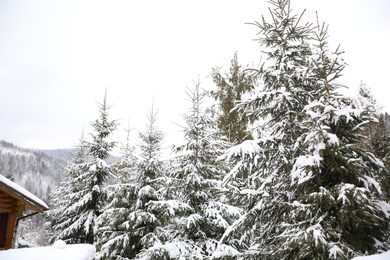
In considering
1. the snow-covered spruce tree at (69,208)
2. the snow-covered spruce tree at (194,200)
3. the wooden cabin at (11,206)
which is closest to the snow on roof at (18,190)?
the wooden cabin at (11,206)

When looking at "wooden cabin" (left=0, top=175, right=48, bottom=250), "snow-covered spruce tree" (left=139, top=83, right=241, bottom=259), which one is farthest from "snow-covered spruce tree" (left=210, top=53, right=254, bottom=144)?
"wooden cabin" (left=0, top=175, right=48, bottom=250)

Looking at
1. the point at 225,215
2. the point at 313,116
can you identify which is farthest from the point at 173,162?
the point at 313,116

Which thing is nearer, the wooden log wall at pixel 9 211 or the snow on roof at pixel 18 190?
the snow on roof at pixel 18 190

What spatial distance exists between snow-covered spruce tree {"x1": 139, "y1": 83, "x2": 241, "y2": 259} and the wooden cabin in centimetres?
571

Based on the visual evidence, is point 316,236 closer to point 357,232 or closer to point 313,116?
point 357,232

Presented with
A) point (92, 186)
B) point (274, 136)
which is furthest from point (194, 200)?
point (92, 186)

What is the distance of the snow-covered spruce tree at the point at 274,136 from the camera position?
184 inches

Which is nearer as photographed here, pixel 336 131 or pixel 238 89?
pixel 336 131

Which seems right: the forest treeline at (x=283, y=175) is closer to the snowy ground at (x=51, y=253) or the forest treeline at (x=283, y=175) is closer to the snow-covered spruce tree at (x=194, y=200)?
the snow-covered spruce tree at (x=194, y=200)

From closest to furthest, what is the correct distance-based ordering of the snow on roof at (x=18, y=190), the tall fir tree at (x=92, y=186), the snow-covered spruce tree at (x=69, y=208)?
the snow on roof at (x=18, y=190) → the tall fir tree at (x=92, y=186) → the snow-covered spruce tree at (x=69, y=208)

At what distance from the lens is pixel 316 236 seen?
331cm

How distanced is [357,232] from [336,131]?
1876mm

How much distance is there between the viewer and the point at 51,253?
5.58 m

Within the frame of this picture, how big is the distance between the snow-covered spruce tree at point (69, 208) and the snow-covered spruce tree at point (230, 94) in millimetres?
9790
